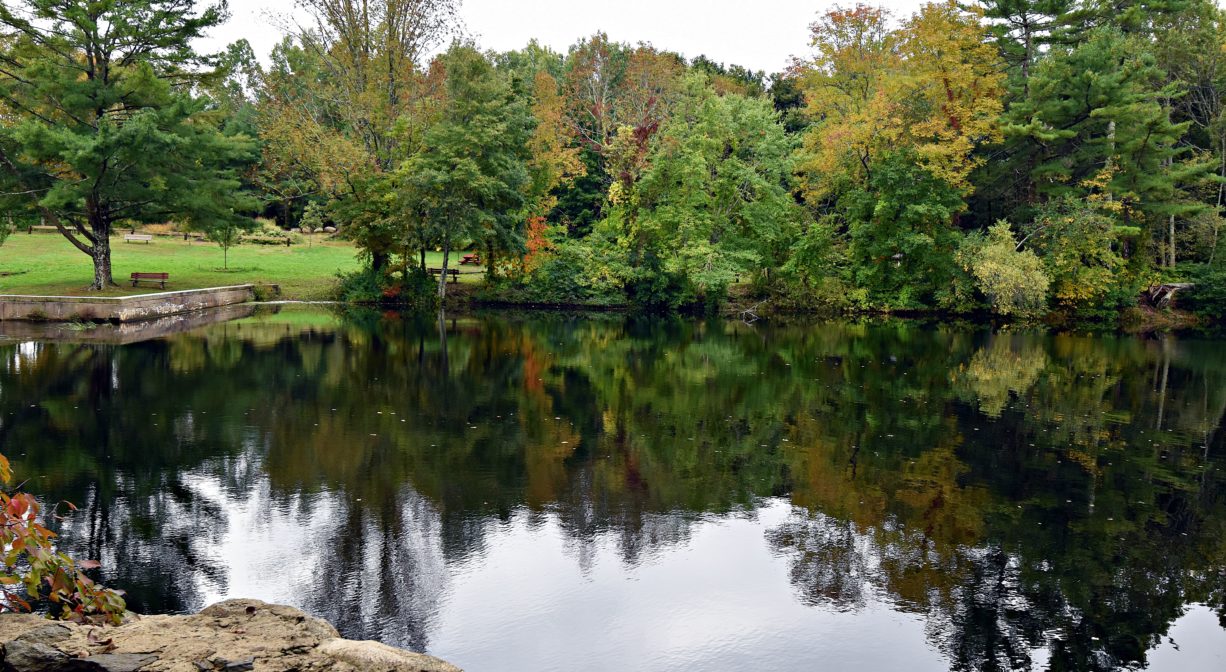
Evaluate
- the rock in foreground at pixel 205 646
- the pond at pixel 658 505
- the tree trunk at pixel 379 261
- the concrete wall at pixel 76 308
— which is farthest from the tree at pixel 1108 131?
the rock in foreground at pixel 205 646

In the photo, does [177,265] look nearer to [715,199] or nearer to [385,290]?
[385,290]

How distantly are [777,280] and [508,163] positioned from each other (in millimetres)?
14811

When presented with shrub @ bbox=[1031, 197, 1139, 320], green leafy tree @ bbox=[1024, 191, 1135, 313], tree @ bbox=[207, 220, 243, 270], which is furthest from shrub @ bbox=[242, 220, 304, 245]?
shrub @ bbox=[1031, 197, 1139, 320]

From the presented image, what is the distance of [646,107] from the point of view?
52938 mm


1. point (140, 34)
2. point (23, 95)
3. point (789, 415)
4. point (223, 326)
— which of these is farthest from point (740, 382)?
point (23, 95)

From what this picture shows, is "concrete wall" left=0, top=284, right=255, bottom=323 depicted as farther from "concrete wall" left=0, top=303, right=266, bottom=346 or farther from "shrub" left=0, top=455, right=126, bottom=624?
"shrub" left=0, top=455, right=126, bottom=624

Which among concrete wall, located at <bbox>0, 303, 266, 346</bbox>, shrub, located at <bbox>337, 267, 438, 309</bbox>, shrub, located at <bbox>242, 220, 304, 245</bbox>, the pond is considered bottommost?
the pond

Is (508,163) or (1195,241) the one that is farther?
(1195,241)

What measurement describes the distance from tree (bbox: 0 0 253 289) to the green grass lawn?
3092 mm

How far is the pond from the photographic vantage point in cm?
817

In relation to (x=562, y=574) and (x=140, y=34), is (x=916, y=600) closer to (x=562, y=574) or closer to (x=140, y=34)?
(x=562, y=574)

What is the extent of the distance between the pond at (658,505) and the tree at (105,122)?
12948 mm

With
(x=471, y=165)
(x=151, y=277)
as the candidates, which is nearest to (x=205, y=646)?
(x=471, y=165)

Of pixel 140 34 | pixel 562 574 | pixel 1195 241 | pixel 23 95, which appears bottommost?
pixel 562 574
